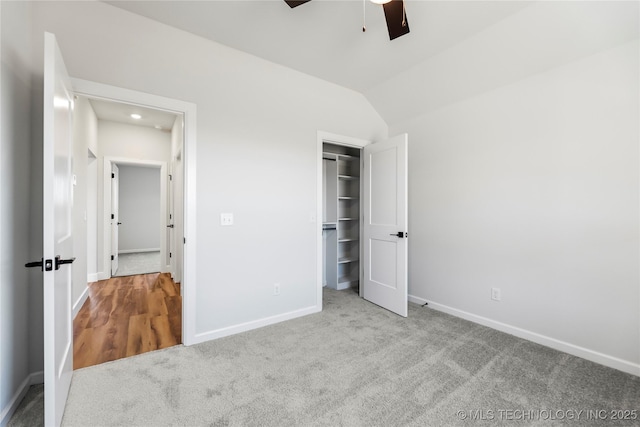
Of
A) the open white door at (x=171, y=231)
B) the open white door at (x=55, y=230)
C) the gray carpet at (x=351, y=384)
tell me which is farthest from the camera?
the open white door at (x=171, y=231)

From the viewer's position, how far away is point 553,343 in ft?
7.65

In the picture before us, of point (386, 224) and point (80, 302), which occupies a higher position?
point (386, 224)

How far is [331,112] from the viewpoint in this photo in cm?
326

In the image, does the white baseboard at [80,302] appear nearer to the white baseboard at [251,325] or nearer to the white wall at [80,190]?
the white wall at [80,190]

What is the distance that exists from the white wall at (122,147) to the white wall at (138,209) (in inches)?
108

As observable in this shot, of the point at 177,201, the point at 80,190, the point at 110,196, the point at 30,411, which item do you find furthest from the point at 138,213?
the point at 30,411

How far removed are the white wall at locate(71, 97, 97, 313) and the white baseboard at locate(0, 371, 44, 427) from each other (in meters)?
1.40

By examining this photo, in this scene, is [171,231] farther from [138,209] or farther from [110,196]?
[138,209]

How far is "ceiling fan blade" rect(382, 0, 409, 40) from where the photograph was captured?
163cm

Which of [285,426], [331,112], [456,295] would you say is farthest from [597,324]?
[331,112]

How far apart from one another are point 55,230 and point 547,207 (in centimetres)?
346

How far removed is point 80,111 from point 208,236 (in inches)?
90.0

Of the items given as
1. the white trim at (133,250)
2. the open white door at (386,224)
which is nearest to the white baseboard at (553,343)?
the open white door at (386,224)

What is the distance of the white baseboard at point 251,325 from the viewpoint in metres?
2.44
